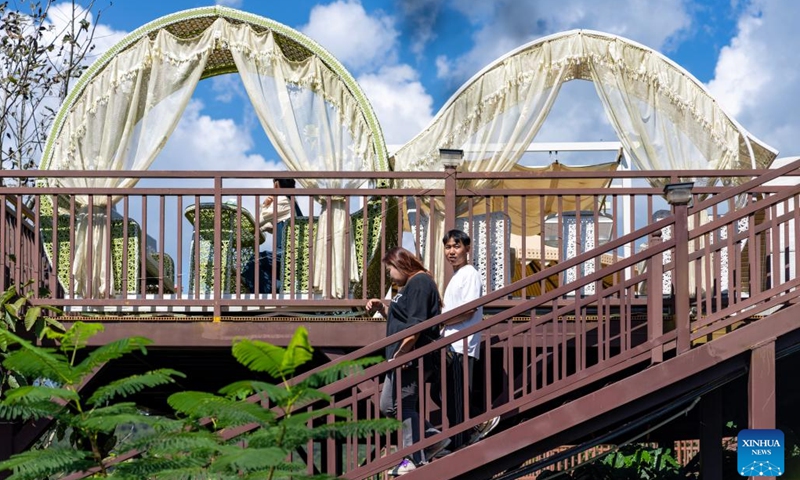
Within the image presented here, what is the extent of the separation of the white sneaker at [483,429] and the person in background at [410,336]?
1.23 feet

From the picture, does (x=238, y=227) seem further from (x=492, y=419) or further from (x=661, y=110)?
(x=661, y=110)

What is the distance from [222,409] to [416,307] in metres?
2.58

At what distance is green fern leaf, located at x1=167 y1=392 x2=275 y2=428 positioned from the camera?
6.28 meters

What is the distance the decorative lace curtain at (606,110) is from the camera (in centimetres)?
1120

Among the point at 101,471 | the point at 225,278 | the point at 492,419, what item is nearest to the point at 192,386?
the point at 225,278

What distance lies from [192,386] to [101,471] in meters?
6.15

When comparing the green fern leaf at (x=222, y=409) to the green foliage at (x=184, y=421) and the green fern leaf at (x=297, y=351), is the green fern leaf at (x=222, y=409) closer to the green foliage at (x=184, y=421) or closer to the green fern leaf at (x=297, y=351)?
the green foliage at (x=184, y=421)

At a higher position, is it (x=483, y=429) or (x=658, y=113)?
(x=658, y=113)

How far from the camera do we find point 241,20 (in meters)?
11.6

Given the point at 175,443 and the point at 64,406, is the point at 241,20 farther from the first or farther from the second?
the point at 175,443

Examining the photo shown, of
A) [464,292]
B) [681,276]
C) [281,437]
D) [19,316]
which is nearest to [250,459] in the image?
[281,437]

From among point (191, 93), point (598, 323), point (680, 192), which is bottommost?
point (598, 323)

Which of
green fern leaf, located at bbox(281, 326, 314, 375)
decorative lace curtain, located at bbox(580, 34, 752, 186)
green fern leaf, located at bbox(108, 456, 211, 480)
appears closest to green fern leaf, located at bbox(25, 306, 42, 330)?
green fern leaf, located at bbox(108, 456, 211, 480)

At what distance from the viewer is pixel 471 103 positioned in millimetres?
11383
